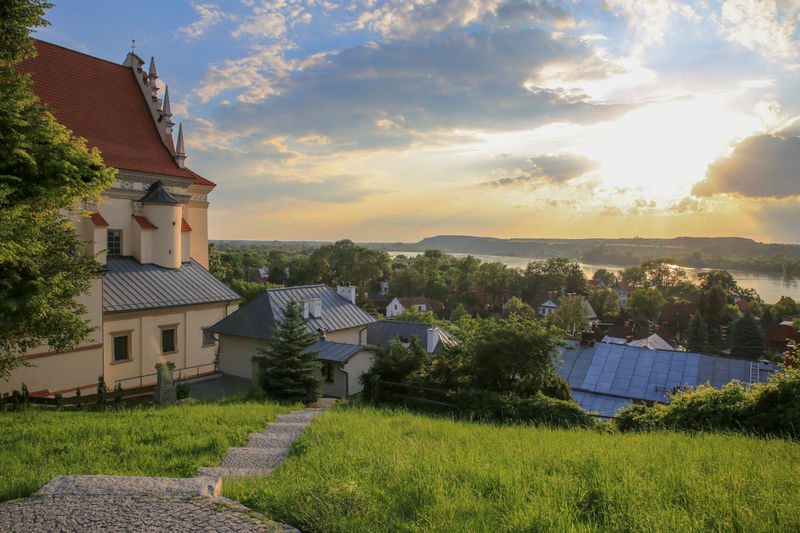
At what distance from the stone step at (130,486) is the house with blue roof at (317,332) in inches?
410

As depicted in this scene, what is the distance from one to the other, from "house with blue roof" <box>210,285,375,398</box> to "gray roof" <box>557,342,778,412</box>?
27.8ft

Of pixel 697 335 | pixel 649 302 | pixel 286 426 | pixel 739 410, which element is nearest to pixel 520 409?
pixel 739 410

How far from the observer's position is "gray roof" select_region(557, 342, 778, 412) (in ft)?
63.0

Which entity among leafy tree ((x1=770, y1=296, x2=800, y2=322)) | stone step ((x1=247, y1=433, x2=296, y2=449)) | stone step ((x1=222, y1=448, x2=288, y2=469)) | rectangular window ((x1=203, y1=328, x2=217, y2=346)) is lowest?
leafy tree ((x1=770, y1=296, x2=800, y2=322))

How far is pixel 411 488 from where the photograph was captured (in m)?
4.72

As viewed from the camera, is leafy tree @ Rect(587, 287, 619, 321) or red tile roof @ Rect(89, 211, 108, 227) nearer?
red tile roof @ Rect(89, 211, 108, 227)

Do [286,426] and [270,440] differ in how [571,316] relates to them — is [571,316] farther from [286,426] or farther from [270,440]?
[270,440]

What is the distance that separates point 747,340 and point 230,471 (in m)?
63.7

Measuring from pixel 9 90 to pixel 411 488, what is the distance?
8.25 m

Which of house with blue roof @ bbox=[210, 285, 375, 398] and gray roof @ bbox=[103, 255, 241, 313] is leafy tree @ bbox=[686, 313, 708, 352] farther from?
gray roof @ bbox=[103, 255, 241, 313]

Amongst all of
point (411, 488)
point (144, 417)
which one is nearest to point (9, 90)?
point (144, 417)

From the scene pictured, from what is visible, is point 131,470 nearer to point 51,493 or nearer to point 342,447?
point 51,493

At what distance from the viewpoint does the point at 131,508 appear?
4.55 m

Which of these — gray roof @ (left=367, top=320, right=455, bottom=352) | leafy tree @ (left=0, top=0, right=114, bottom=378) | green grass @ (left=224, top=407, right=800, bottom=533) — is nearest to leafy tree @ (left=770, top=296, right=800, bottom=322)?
gray roof @ (left=367, top=320, right=455, bottom=352)
